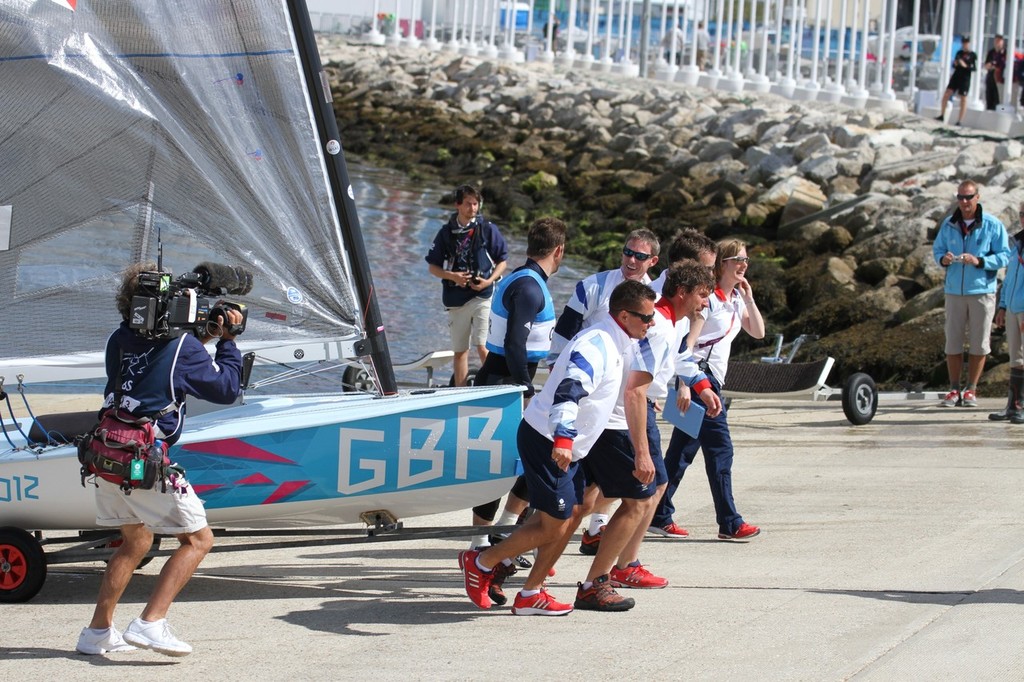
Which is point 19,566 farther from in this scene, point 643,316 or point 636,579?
point 643,316

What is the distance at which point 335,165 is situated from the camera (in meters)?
7.21

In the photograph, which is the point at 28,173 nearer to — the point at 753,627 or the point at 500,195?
the point at 753,627

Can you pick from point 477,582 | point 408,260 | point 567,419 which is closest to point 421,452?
point 477,582

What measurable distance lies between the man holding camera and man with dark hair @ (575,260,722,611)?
3567mm

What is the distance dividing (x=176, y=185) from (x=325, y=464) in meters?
1.77

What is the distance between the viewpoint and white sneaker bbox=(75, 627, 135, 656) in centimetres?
561

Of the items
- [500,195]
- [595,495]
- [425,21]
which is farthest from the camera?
[425,21]

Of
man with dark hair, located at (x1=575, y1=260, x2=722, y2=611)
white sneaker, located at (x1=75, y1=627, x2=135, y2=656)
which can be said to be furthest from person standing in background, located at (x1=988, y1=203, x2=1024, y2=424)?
white sneaker, located at (x1=75, y1=627, x2=135, y2=656)

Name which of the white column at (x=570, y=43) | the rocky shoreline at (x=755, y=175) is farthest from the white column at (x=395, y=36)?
the rocky shoreline at (x=755, y=175)

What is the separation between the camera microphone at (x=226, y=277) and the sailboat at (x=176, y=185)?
23cm

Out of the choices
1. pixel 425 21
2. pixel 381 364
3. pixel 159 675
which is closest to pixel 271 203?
pixel 381 364

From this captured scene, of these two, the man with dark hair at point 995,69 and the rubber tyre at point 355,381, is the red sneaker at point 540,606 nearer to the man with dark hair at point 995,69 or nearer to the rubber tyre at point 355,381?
the rubber tyre at point 355,381

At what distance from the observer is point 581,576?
7.02 meters

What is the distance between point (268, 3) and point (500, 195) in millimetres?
20891
